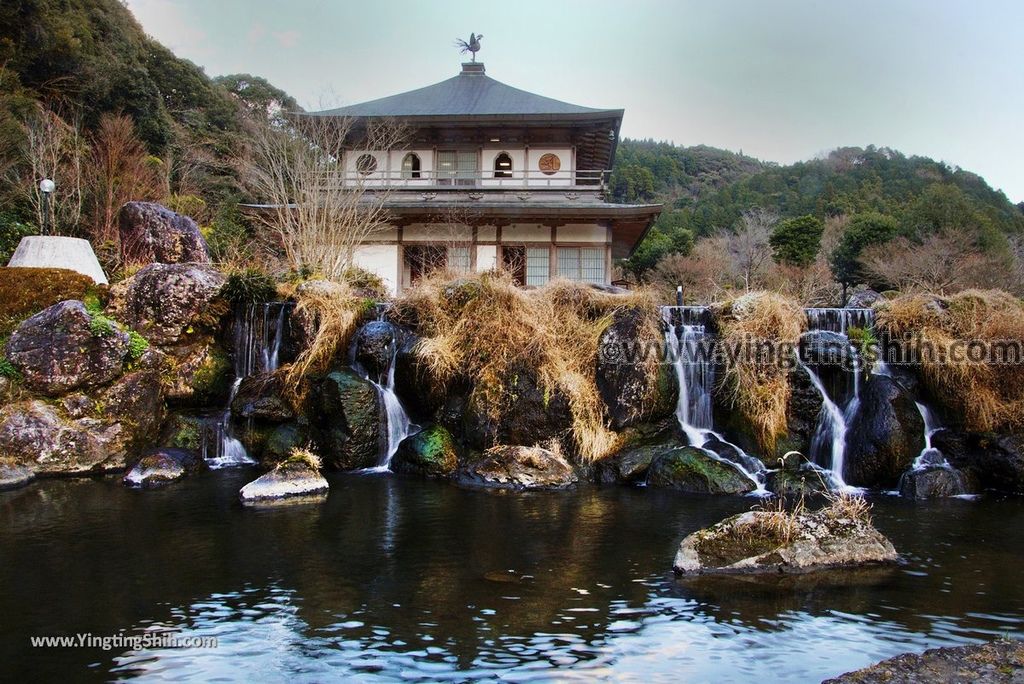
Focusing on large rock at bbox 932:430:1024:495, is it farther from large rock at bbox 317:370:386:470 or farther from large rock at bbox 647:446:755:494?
large rock at bbox 317:370:386:470

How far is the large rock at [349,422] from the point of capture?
12078 mm

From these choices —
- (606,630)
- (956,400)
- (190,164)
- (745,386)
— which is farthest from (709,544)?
(190,164)

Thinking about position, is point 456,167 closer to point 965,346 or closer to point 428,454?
point 428,454

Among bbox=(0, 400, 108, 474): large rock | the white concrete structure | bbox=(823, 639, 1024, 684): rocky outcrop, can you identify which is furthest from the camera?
the white concrete structure

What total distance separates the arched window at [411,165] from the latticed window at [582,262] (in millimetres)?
5903

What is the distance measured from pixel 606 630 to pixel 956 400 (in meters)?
9.12

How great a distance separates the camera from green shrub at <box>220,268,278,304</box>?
562 inches

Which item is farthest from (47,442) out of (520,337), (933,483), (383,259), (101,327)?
(933,483)

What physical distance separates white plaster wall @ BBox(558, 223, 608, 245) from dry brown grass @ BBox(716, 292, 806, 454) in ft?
35.6

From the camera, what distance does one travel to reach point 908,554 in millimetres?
7305

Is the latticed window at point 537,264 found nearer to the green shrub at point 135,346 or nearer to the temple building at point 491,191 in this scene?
the temple building at point 491,191

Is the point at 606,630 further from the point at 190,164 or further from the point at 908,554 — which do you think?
the point at 190,164

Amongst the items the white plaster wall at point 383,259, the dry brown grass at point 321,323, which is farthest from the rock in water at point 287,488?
the white plaster wall at point 383,259

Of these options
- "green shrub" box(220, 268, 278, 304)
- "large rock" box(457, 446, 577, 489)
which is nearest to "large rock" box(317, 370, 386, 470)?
"large rock" box(457, 446, 577, 489)
